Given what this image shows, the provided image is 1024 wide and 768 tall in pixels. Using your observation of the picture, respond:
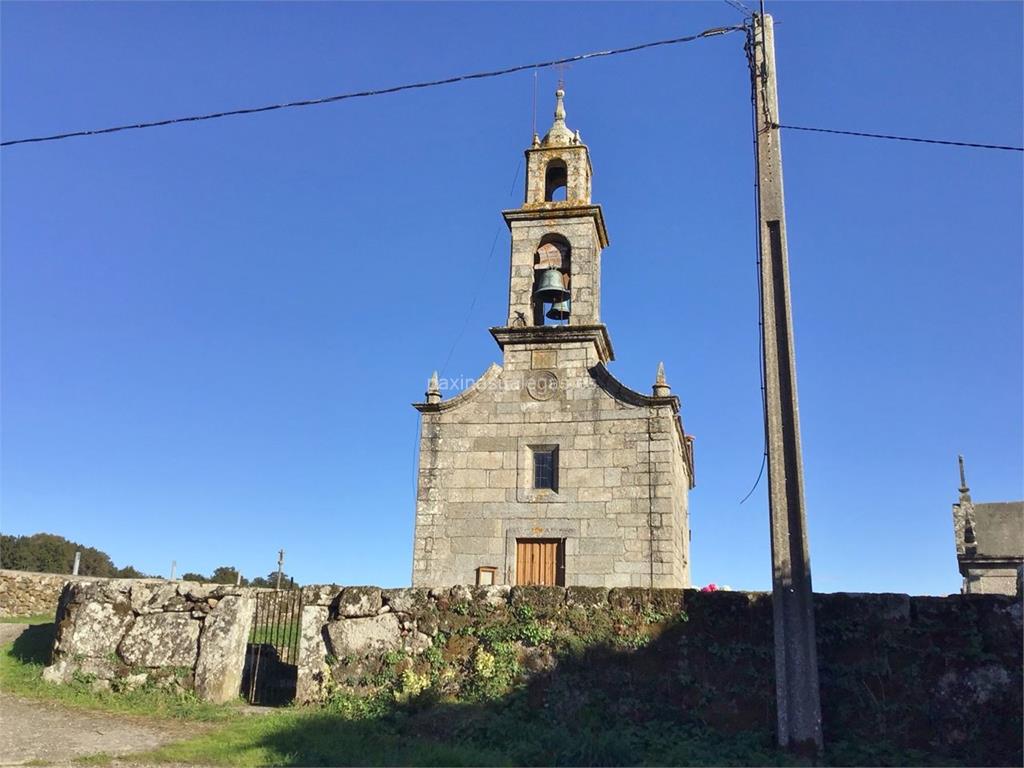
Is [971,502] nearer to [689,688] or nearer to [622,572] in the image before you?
[622,572]

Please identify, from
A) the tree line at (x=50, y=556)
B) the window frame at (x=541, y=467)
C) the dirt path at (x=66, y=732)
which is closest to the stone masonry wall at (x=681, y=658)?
the dirt path at (x=66, y=732)

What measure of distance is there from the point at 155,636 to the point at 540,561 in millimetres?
7369

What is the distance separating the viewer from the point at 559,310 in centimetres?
1711

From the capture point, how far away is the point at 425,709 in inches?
314

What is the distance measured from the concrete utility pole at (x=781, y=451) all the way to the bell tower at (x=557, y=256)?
7695 millimetres

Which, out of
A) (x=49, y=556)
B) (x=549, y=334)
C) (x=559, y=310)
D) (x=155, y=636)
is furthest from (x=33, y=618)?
(x=49, y=556)

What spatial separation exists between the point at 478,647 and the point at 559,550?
679cm

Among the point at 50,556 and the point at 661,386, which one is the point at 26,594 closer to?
the point at 661,386

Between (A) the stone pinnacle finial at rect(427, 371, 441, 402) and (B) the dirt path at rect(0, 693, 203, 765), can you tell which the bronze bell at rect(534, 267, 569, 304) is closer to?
(A) the stone pinnacle finial at rect(427, 371, 441, 402)

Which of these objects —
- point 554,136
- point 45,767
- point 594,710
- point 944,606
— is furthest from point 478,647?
point 554,136

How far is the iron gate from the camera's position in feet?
30.8

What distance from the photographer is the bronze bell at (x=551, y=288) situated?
55.3 ft

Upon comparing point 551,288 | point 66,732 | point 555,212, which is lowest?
point 66,732

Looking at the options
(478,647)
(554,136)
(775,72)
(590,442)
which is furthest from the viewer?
(554,136)
